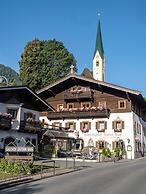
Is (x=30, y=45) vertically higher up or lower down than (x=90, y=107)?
higher up

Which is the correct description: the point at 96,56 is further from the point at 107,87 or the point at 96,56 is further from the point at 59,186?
the point at 59,186

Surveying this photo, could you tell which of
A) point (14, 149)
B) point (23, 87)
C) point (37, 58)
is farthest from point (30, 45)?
point (14, 149)

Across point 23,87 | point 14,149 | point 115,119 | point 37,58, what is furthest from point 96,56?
point 14,149

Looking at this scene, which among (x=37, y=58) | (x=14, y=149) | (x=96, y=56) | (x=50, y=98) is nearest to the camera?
(x=14, y=149)

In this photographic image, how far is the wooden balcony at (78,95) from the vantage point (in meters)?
44.2

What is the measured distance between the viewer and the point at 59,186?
1264cm

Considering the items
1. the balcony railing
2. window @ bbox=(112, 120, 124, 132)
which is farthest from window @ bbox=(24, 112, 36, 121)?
window @ bbox=(112, 120, 124, 132)

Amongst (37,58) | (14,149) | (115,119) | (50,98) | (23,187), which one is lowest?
(23,187)

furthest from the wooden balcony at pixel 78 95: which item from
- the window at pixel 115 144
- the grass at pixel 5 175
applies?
the grass at pixel 5 175

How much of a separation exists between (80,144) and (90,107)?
5.10 metres

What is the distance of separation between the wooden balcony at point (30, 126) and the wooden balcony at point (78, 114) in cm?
1118

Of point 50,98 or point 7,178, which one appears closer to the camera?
point 7,178

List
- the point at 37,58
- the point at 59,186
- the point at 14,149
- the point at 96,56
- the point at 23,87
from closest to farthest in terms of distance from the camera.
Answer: the point at 59,186
the point at 14,149
the point at 23,87
the point at 37,58
the point at 96,56

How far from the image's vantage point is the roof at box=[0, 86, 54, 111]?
1206 inches
